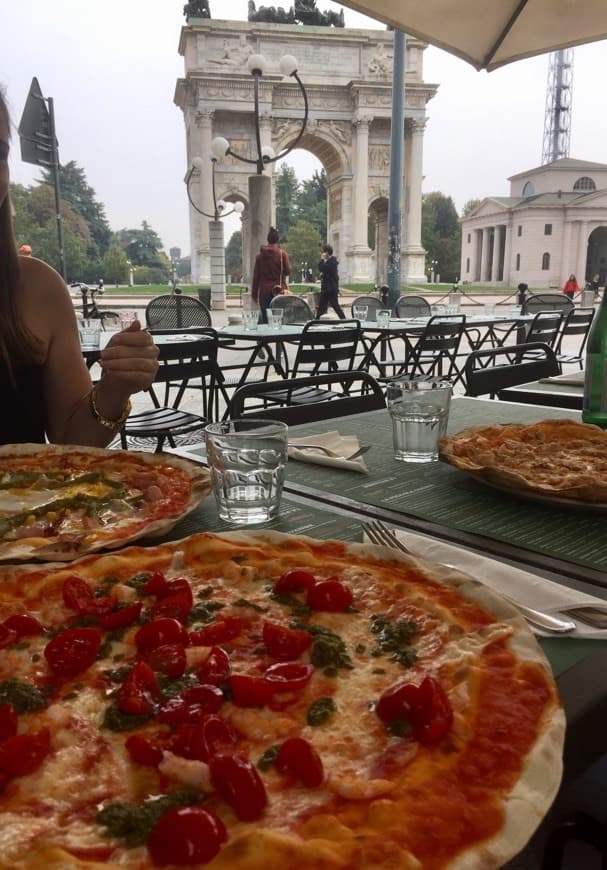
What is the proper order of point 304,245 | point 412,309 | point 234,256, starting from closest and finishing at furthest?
point 412,309 → point 304,245 → point 234,256

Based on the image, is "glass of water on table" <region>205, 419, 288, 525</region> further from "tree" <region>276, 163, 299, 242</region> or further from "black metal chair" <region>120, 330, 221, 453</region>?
"tree" <region>276, 163, 299, 242</region>

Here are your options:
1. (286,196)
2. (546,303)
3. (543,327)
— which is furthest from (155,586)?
(286,196)

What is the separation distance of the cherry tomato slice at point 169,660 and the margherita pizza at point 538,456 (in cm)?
75

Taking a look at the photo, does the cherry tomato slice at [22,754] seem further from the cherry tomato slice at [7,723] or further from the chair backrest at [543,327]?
the chair backrest at [543,327]

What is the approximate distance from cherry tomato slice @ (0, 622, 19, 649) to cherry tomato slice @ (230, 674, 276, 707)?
0.27 m

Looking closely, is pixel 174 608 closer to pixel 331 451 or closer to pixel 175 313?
pixel 331 451

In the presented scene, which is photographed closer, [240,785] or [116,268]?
[240,785]

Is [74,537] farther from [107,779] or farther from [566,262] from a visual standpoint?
[566,262]

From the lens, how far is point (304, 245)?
162 ft

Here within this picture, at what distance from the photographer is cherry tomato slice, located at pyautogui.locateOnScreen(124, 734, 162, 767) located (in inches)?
23.6

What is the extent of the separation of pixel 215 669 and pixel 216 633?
84 mm

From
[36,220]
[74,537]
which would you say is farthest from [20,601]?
[36,220]

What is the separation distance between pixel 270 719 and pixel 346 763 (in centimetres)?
9

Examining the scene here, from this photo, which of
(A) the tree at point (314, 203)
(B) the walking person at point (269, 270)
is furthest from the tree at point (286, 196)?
(B) the walking person at point (269, 270)
